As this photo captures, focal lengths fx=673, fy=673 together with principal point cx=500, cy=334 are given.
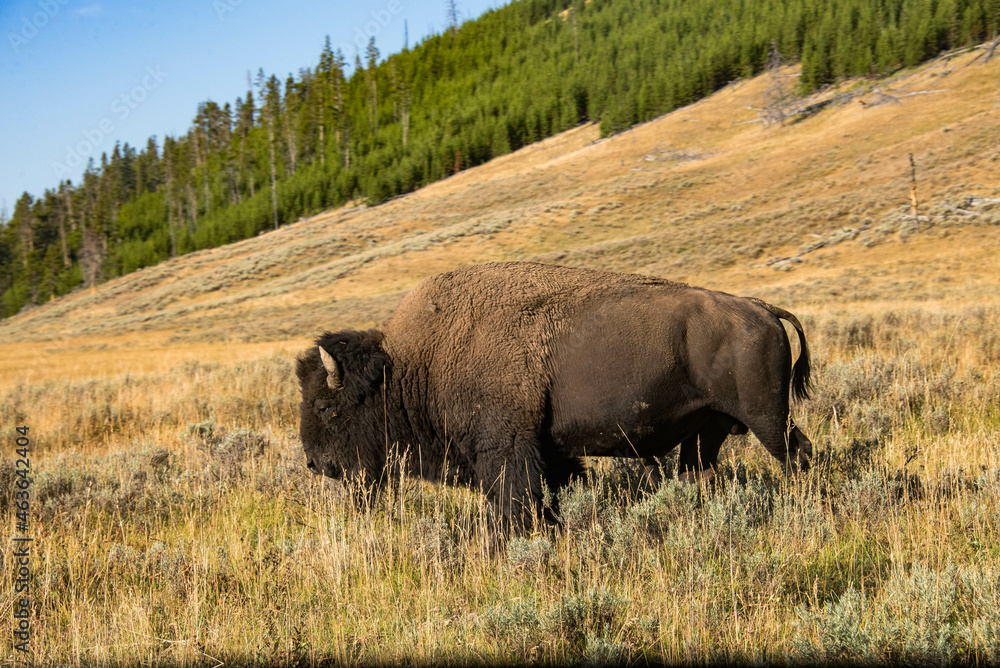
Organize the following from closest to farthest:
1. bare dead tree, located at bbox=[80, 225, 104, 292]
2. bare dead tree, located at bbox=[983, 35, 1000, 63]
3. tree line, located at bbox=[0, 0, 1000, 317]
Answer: bare dead tree, located at bbox=[983, 35, 1000, 63] < tree line, located at bbox=[0, 0, 1000, 317] < bare dead tree, located at bbox=[80, 225, 104, 292]

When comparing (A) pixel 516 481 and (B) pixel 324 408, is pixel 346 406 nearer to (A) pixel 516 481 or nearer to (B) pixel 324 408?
(B) pixel 324 408

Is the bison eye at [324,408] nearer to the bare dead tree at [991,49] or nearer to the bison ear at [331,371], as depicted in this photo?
the bison ear at [331,371]

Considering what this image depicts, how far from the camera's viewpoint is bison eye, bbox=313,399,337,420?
4719 millimetres

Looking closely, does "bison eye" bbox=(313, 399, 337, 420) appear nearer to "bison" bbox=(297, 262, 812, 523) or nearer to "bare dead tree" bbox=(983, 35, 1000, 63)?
"bison" bbox=(297, 262, 812, 523)

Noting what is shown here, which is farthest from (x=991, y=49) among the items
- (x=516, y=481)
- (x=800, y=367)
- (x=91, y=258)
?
(x=91, y=258)

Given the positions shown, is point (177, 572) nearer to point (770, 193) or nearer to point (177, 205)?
point (770, 193)

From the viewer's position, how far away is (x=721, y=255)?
3347cm

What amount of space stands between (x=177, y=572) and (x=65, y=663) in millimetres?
787

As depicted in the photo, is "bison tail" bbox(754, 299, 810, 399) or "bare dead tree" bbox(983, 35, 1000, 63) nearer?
"bison tail" bbox(754, 299, 810, 399)

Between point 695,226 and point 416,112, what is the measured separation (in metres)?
73.5

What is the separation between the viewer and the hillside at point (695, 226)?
28672 mm

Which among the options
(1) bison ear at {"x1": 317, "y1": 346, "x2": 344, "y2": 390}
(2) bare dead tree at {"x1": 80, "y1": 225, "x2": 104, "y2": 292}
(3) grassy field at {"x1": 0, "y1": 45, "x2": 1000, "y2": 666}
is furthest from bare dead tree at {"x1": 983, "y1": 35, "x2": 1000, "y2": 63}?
(2) bare dead tree at {"x1": 80, "y1": 225, "x2": 104, "y2": 292}

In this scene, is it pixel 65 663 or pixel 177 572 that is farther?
pixel 177 572

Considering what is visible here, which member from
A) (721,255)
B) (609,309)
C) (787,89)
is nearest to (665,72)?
(787,89)
